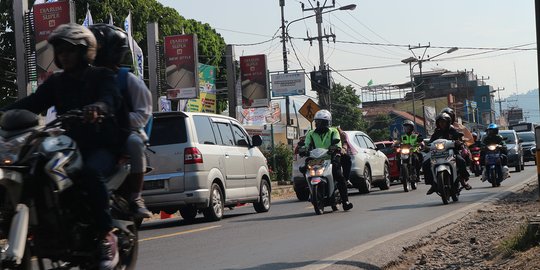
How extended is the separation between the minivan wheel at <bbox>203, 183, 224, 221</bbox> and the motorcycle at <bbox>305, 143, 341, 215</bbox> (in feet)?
5.10

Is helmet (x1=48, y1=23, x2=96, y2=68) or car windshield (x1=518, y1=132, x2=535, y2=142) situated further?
car windshield (x1=518, y1=132, x2=535, y2=142)

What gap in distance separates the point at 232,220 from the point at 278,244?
433 centimetres

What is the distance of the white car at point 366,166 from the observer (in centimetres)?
2073

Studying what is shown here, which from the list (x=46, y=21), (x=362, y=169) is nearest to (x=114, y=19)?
(x=46, y=21)

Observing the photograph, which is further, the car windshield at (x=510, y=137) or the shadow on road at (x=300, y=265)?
the car windshield at (x=510, y=137)

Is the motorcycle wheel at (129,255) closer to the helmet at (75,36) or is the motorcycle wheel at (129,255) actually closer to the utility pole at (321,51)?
the helmet at (75,36)

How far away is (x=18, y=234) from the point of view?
4.54 metres

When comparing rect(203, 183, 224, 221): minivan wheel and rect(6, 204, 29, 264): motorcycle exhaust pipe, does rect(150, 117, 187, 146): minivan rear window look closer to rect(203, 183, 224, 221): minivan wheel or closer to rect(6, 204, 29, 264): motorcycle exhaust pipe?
rect(203, 183, 224, 221): minivan wheel

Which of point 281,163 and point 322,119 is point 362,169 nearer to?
point 322,119

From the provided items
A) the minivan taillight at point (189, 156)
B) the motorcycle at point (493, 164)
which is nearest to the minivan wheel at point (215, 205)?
the minivan taillight at point (189, 156)

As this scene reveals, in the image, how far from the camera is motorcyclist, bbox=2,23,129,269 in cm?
515

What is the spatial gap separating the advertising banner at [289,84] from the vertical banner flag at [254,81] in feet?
34.7

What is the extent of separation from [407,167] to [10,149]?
17281 millimetres

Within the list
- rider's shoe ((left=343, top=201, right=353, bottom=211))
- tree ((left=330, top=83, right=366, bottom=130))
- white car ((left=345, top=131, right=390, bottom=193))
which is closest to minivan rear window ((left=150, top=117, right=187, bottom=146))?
rider's shoe ((left=343, top=201, right=353, bottom=211))
